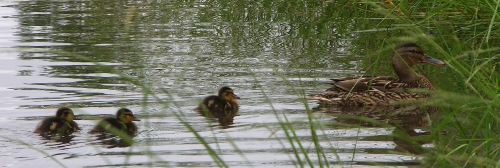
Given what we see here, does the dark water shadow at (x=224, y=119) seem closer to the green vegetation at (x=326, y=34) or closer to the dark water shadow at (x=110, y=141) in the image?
the green vegetation at (x=326, y=34)

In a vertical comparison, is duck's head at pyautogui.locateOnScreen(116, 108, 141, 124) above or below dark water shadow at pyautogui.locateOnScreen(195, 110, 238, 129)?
above

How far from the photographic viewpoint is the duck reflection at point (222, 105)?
526 centimetres

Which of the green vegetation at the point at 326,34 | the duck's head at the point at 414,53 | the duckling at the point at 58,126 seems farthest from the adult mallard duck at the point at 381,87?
the duckling at the point at 58,126

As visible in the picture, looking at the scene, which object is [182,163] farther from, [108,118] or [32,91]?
[32,91]

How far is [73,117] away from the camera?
4863mm

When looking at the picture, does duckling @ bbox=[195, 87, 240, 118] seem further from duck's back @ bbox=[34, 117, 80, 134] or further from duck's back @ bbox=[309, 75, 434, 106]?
duck's back @ bbox=[34, 117, 80, 134]

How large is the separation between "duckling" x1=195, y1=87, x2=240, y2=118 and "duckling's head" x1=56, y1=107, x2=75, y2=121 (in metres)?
0.91

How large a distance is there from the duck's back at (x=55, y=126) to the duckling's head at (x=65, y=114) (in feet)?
0.21

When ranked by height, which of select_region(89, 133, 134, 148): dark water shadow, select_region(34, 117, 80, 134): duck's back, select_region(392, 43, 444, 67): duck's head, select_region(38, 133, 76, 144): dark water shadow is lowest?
select_region(38, 133, 76, 144): dark water shadow

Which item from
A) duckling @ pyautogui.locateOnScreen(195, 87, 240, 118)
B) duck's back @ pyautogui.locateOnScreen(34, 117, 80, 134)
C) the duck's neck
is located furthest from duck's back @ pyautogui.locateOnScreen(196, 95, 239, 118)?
the duck's neck

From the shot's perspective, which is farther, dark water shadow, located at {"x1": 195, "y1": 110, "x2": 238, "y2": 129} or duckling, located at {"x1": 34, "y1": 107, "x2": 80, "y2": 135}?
dark water shadow, located at {"x1": 195, "y1": 110, "x2": 238, "y2": 129}

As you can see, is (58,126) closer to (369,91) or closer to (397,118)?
(397,118)

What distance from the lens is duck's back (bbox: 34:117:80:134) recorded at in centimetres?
457

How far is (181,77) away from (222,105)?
2755 millimetres
